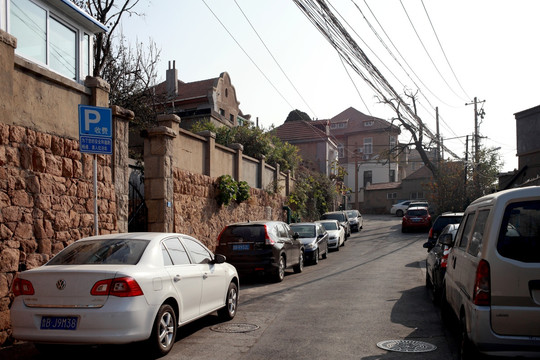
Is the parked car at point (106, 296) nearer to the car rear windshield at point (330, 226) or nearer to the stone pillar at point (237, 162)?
the stone pillar at point (237, 162)

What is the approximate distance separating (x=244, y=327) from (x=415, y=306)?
3.52 meters

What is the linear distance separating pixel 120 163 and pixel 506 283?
26.4 ft

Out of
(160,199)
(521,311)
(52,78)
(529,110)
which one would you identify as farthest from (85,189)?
(529,110)

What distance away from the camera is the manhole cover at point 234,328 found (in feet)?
24.3

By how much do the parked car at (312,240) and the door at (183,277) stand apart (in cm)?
990

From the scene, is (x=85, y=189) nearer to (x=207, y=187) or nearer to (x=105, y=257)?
(x=105, y=257)

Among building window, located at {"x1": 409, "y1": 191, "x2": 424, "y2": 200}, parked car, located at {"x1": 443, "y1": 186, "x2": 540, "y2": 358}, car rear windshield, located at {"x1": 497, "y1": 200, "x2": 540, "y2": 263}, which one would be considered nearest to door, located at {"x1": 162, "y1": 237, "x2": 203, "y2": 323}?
parked car, located at {"x1": 443, "y1": 186, "x2": 540, "y2": 358}

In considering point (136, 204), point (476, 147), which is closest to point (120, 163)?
point (136, 204)

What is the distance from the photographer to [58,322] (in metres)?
5.39

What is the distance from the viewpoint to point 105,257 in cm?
606

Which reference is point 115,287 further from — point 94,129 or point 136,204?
point 136,204

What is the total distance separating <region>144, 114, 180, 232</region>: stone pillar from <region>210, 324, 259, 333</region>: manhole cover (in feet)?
16.8

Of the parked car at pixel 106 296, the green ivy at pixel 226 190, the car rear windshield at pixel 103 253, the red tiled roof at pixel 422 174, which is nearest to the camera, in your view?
the parked car at pixel 106 296

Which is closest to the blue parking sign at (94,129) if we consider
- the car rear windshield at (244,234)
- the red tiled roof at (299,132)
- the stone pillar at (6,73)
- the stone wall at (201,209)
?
the stone pillar at (6,73)
